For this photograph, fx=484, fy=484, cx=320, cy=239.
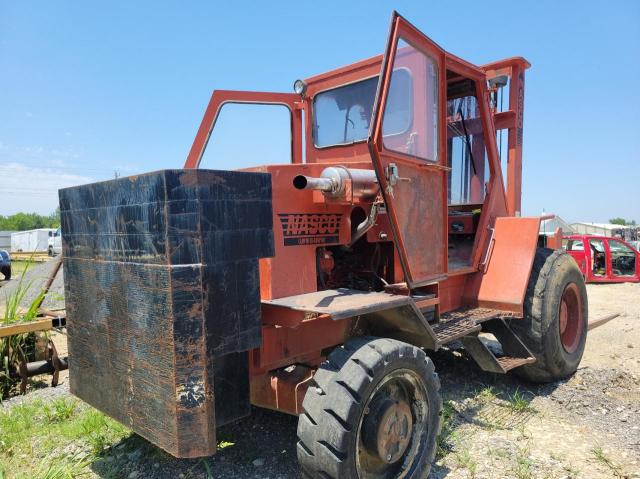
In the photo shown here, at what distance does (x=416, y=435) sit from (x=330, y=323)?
2.78 ft

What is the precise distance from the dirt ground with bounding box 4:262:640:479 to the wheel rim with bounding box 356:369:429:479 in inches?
14.4

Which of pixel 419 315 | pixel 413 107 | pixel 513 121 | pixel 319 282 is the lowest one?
pixel 419 315

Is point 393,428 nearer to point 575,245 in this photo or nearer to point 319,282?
point 319,282

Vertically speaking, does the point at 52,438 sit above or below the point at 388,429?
below

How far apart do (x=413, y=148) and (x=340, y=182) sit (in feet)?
3.09

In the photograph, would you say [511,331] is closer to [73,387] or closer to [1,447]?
[73,387]

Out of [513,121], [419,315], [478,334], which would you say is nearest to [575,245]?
[513,121]

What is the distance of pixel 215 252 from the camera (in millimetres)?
2217

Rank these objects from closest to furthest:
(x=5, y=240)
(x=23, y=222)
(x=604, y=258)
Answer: (x=604, y=258) → (x=5, y=240) → (x=23, y=222)

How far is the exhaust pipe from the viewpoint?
2744mm

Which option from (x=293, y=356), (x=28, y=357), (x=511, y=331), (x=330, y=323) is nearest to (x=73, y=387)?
(x=293, y=356)

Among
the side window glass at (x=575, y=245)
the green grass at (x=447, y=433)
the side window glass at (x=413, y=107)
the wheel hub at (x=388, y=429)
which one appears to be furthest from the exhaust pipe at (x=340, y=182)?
the side window glass at (x=575, y=245)

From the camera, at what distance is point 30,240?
41.8 metres

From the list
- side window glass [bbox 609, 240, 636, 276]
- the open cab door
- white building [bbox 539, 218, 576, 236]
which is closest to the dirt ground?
the open cab door
